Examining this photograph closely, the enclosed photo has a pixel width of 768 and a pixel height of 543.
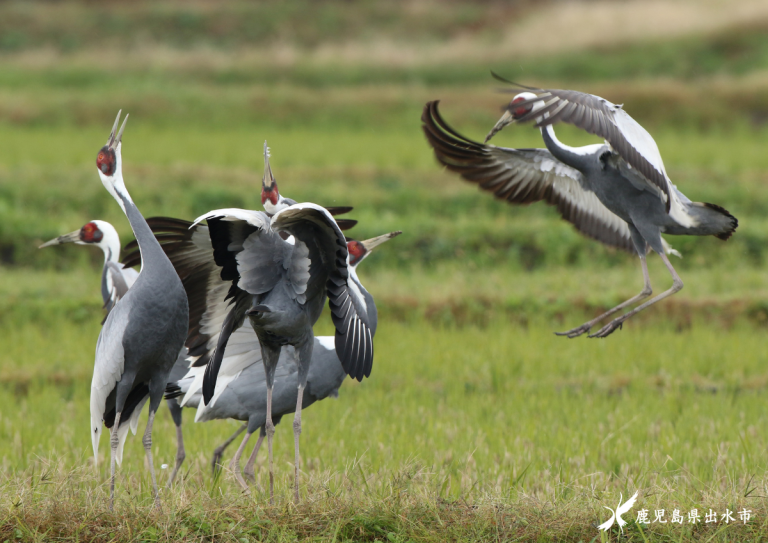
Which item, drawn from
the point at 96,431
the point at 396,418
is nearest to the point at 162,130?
the point at 396,418

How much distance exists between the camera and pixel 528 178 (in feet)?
18.7

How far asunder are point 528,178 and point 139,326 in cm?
282

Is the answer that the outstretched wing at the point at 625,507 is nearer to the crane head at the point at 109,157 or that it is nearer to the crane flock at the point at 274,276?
the crane flock at the point at 274,276

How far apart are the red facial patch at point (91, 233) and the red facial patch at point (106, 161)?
2454 millimetres

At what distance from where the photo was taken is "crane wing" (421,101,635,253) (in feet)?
17.7

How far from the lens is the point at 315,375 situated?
488cm

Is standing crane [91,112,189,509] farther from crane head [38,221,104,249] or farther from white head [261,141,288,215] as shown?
crane head [38,221,104,249]

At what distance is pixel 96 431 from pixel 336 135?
1204 cm

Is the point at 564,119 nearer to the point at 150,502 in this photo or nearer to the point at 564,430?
the point at 564,430

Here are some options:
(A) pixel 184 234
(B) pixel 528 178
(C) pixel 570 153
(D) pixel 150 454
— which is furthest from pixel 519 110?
(D) pixel 150 454

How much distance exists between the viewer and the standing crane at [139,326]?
3.87 metres

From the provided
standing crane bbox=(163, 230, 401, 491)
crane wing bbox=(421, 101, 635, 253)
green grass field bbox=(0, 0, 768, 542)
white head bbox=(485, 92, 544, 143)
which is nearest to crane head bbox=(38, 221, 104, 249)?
green grass field bbox=(0, 0, 768, 542)

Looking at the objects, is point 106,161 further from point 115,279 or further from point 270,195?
point 115,279

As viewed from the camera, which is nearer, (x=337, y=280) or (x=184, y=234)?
(x=337, y=280)
